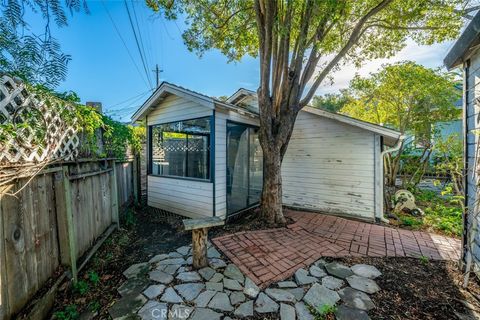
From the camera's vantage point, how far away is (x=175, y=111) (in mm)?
5191

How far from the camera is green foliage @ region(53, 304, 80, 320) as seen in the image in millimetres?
2031

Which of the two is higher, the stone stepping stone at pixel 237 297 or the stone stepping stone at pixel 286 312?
the stone stepping stone at pixel 237 297

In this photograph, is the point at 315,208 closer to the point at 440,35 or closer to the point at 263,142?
the point at 263,142

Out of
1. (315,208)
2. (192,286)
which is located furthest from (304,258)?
(315,208)

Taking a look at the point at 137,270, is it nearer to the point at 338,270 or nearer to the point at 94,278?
the point at 94,278

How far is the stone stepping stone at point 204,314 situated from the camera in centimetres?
202

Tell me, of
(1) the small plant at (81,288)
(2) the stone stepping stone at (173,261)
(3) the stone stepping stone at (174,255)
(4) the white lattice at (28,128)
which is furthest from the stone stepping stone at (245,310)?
(4) the white lattice at (28,128)

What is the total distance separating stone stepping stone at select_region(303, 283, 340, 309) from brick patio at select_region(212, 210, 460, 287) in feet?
1.28

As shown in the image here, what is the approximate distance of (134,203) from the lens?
600cm

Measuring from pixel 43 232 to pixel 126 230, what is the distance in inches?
91.9

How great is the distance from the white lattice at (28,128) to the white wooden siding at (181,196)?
101 inches

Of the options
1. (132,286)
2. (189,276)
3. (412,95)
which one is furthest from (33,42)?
(412,95)

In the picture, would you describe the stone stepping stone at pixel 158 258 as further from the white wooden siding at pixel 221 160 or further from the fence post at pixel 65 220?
the white wooden siding at pixel 221 160

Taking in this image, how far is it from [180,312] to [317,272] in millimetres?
1840
